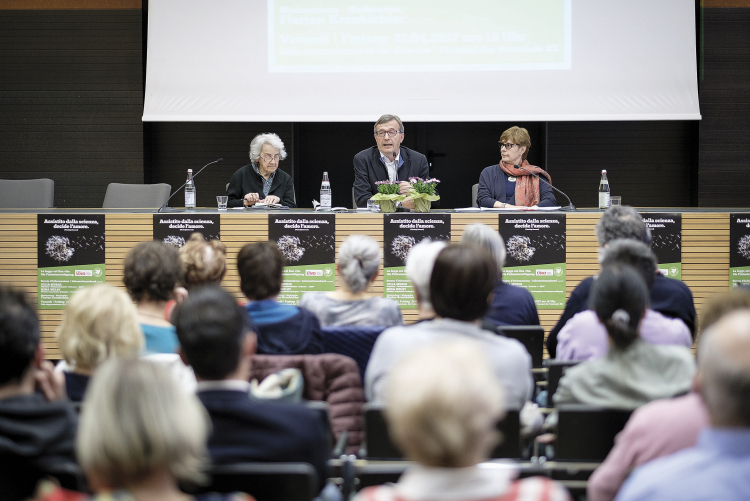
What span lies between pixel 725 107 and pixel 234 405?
668 cm

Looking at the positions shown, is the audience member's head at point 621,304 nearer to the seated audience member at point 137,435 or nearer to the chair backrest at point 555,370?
the chair backrest at point 555,370

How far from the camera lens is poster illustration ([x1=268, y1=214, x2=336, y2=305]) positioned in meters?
4.38

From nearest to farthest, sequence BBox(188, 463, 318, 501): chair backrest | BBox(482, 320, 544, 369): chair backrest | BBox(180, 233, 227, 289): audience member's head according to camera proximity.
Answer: BBox(188, 463, 318, 501): chair backrest
BBox(482, 320, 544, 369): chair backrest
BBox(180, 233, 227, 289): audience member's head

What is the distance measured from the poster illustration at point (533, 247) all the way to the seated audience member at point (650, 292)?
112 cm

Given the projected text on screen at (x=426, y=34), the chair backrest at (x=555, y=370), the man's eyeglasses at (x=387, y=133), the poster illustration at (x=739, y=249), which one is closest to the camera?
the chair backrest at (x=555, y=370)

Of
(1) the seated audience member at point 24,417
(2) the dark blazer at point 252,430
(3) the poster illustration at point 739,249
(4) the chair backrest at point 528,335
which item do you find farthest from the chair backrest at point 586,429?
(3) the poster illustration at point 739,249

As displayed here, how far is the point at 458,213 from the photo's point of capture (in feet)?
14.5

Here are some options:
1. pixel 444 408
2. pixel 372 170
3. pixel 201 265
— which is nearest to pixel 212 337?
pixel 444 408

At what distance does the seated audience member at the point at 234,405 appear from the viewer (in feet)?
4.57

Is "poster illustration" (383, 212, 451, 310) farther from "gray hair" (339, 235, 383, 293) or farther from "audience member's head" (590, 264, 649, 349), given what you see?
"audience member's head" (590, 264, 649, 349)

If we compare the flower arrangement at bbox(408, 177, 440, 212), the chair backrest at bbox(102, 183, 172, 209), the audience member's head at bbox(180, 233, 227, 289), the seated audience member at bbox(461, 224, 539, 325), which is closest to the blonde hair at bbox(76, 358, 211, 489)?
the audience member's head at bbox(180, 233, 227, 289)

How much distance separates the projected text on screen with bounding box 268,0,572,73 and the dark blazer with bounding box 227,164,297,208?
1.30 m

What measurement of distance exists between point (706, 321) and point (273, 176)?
13.6ft

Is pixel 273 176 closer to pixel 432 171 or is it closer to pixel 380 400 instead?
pixel 432 171
